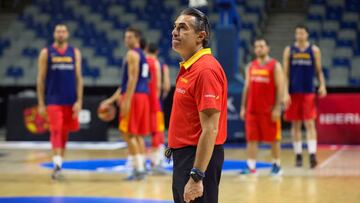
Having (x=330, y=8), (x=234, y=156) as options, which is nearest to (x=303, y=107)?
(x=234, y=156)

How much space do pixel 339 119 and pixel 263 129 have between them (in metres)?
4.95

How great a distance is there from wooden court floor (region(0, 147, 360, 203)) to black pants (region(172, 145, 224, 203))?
319 centimetres

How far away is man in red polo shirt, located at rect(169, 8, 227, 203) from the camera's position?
3.95 metres

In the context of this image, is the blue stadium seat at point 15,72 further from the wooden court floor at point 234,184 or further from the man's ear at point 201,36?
the man's ear at point 201,36

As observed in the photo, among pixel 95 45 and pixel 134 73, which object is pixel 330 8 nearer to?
pixel 95 45

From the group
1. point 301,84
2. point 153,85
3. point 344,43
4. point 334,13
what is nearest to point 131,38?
point 153,85

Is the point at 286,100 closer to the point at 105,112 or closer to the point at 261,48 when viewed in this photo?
the point at 261,48

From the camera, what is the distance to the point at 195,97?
13.3ft

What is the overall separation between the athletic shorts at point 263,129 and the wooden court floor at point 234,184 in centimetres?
51

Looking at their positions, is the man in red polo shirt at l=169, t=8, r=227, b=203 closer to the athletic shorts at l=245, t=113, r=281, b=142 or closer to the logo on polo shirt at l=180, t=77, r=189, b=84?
the logo on polo shirt at l=180, t=77, r=189, b=84

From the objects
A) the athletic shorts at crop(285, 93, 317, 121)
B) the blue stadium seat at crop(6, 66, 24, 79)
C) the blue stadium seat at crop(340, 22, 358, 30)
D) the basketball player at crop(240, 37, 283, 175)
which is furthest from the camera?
the blue stadium seat at crop(340, 22, 358, 30)

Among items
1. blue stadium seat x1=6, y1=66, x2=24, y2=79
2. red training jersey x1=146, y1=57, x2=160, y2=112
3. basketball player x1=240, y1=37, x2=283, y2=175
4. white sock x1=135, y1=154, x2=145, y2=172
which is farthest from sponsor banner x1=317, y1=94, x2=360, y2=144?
blue stadium seat x1=6, y1=66, x2=24, y2=79

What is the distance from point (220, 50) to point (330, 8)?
6.40 metres

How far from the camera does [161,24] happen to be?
2011 centimetres
